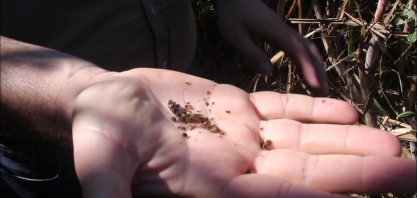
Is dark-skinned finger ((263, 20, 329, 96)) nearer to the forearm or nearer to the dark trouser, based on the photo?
the forearm

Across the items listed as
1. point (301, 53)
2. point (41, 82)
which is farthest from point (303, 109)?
point (41, 82)

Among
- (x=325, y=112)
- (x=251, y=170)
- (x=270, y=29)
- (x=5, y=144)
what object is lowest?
(x=5, y=144)

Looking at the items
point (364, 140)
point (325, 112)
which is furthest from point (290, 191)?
point (325, 112)

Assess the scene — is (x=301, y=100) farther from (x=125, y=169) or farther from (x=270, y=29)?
(x=125, y=169)

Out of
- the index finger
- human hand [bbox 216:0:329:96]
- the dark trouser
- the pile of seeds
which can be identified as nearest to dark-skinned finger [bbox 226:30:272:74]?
human hand [bbox 216:0:329:96]

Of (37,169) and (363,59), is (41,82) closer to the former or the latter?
(37,169)

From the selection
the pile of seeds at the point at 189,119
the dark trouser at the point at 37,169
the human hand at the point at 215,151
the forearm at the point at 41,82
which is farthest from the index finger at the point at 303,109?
the dark trouser at the point at 37,169
